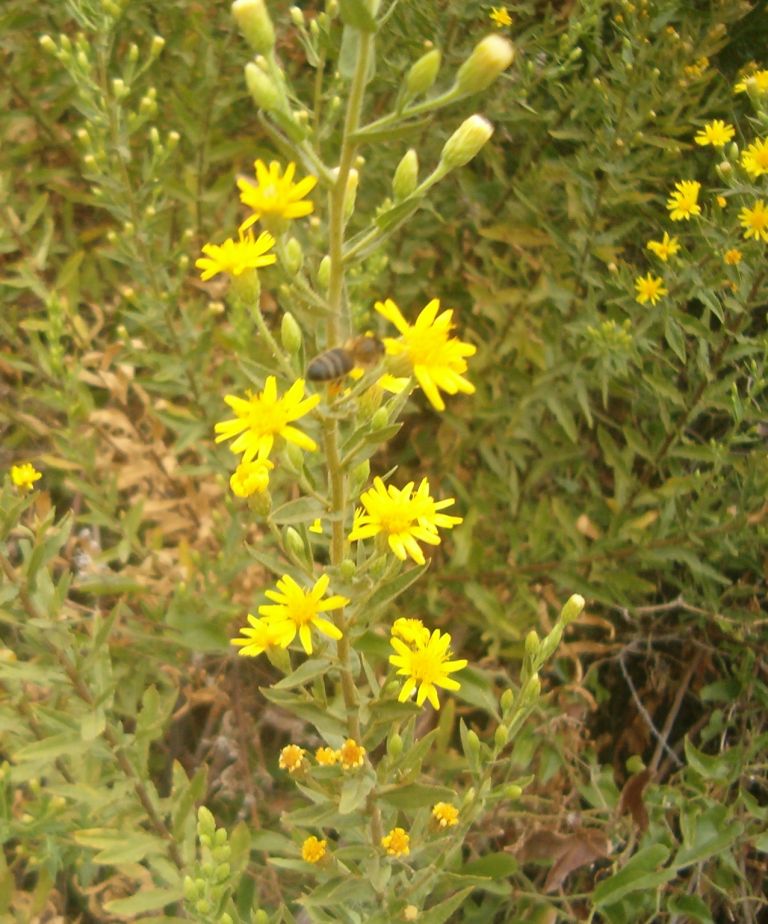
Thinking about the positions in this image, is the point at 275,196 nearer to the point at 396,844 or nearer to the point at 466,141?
the point at 466,141

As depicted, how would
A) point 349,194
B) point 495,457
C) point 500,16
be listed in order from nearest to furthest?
point 349,194 → point 500,16 → point 495,457

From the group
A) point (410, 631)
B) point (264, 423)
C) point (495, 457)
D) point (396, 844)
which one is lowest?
point (495, 457)

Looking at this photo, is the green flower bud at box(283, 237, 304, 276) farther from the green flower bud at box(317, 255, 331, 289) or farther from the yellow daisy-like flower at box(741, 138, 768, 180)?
the yellow daisy-like flower at box(741, 138, 768, 180)

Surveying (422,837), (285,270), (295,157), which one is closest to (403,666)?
(422,837)

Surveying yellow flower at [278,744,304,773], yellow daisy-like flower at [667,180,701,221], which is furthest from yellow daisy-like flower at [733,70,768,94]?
yellow flower at [278,744,304,773]

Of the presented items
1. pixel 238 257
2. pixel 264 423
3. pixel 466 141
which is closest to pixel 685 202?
pixel 466 141

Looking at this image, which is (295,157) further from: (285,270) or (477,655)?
(477,655)

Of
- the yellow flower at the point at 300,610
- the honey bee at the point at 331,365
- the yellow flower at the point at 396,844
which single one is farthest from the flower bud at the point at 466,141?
the yellow flower at the point at 396,844
